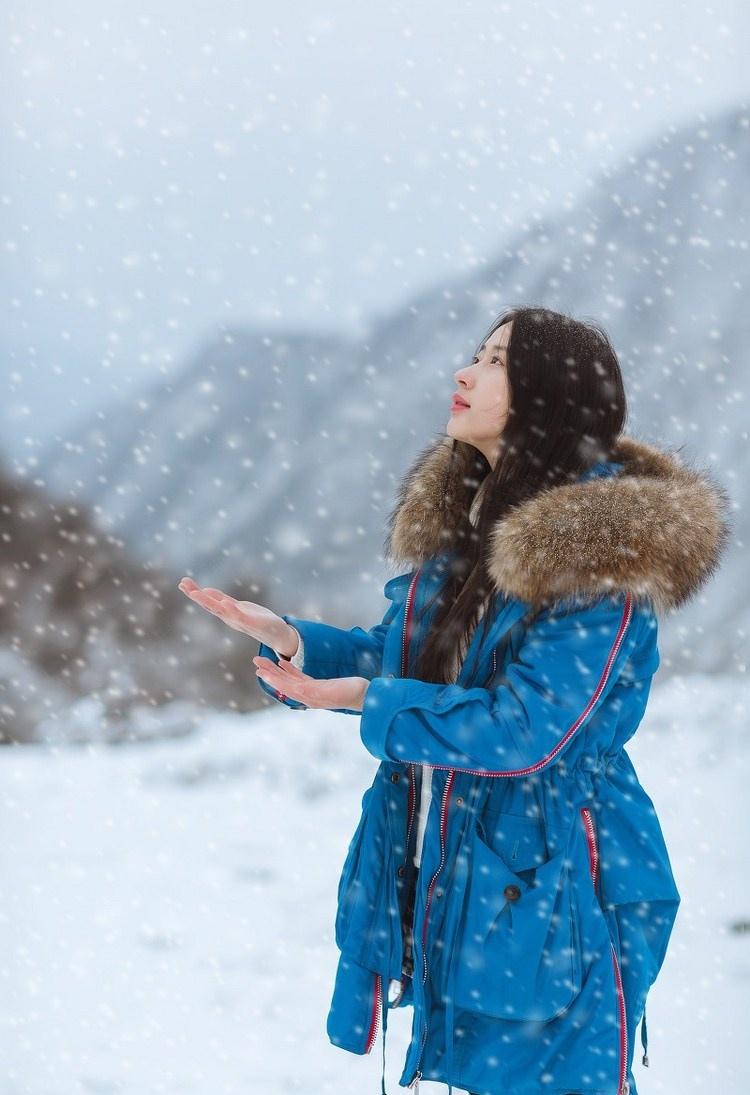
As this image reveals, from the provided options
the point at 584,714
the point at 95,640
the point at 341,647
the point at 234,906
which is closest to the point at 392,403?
Result: the point at 95,640

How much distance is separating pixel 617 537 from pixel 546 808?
300 millimetres

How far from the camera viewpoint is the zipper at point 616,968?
1.05 metres

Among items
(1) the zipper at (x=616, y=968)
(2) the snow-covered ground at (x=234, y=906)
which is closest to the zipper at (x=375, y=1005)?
(1) the zipper at (x=616, y=968)

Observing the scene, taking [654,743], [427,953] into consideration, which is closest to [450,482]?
[427,953]

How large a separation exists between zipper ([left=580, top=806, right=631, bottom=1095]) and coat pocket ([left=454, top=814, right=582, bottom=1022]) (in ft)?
0.15

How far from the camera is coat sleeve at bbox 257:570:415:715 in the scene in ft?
4.20

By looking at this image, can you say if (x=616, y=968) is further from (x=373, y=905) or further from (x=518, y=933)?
(x=373, y=905)

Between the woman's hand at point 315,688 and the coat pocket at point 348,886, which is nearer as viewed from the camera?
the woman's hand at point 315,688

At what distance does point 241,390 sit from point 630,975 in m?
2.91

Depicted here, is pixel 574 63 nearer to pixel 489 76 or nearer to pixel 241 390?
pixel 489 76

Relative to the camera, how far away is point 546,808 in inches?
41.6

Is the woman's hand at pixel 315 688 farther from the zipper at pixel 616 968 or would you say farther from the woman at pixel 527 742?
the zipper at pixel 616 968

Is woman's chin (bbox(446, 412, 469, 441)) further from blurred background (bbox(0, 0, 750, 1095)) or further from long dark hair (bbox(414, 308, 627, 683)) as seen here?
blurred background (bbox(0, 0, 750, 1095))

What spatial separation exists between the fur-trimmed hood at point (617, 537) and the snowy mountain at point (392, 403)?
2.42 m
